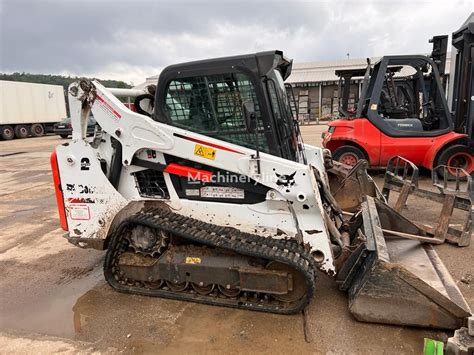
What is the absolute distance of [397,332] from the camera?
299 cm

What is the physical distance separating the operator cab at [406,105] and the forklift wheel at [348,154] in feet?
2.22

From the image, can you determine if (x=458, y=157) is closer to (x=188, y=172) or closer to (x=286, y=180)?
(x=286, y=180)

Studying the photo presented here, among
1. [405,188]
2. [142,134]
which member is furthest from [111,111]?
[405,188]

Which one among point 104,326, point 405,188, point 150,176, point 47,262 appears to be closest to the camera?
point 104,326

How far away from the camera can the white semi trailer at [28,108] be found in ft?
73.2

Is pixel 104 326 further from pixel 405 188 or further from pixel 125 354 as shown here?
pixel 405 188

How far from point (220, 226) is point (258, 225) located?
37cm

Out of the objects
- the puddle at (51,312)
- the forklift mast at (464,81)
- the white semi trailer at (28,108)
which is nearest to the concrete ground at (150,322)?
the puddle at (51,312)

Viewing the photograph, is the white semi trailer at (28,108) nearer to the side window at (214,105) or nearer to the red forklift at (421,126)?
the red forklift at (421,126)

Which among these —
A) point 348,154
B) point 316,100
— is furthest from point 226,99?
point 316,100

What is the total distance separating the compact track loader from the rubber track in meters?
0.01

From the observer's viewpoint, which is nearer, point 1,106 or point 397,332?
point 397,332

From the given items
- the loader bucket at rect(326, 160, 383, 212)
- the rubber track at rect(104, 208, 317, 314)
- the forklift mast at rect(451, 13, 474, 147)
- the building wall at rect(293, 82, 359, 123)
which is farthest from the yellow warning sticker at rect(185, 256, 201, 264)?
the building wall at rect(293, 82, 359, 123)

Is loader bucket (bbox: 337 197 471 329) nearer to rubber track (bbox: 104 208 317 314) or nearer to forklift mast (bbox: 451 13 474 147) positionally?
rubber track (bbox: 104 208 317 314)
